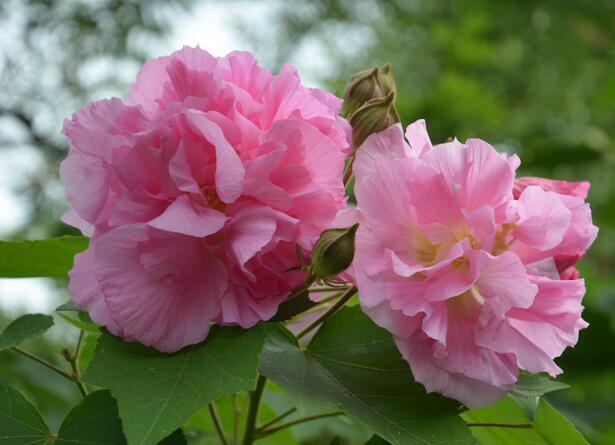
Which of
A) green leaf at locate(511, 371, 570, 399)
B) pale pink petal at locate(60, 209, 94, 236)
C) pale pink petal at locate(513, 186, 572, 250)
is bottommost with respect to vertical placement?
green leaf at locate(511, 371, 570, 399)

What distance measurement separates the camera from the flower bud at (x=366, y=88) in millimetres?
854

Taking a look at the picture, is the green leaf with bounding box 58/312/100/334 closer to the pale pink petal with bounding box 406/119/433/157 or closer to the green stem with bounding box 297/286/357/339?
the green stem with bounding box 297/286/357/339

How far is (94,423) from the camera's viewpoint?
0.73 meters

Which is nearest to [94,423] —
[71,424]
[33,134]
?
[71,424]

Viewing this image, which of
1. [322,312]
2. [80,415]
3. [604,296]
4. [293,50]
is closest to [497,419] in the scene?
[322,312]

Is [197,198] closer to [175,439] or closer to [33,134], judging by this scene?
[175,439]

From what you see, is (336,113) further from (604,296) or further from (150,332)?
(604,296)

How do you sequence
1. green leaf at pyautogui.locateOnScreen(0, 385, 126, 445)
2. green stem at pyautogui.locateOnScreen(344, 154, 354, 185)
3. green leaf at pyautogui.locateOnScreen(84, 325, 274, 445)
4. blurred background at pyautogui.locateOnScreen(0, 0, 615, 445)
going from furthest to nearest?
blurred background at pyautogui.locateOnScreen(0, 0, 615, 445) < green stem at pyautogui.locateOnScreen(344, 154, 354, 185) < green leaf at pyautogui.locateOnScreen(0, 385, 126, 445) < green leaf at pyautogui.locateOnScreen(84, 325, 274, 445)

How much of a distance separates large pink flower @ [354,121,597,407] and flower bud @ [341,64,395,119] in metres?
0.14

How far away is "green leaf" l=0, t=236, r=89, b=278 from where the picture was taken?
0.86m

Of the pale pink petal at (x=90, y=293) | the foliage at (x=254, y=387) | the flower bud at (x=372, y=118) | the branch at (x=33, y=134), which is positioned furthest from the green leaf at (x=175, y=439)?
the branch at (x=33, y=134)

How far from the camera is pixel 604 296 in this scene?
8.30 feet

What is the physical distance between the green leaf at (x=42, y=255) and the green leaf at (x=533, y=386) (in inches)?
18.1

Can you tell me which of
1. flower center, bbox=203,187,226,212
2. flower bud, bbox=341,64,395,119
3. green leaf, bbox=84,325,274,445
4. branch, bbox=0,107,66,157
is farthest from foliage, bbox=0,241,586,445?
branch, bbox=0,107,66,157
